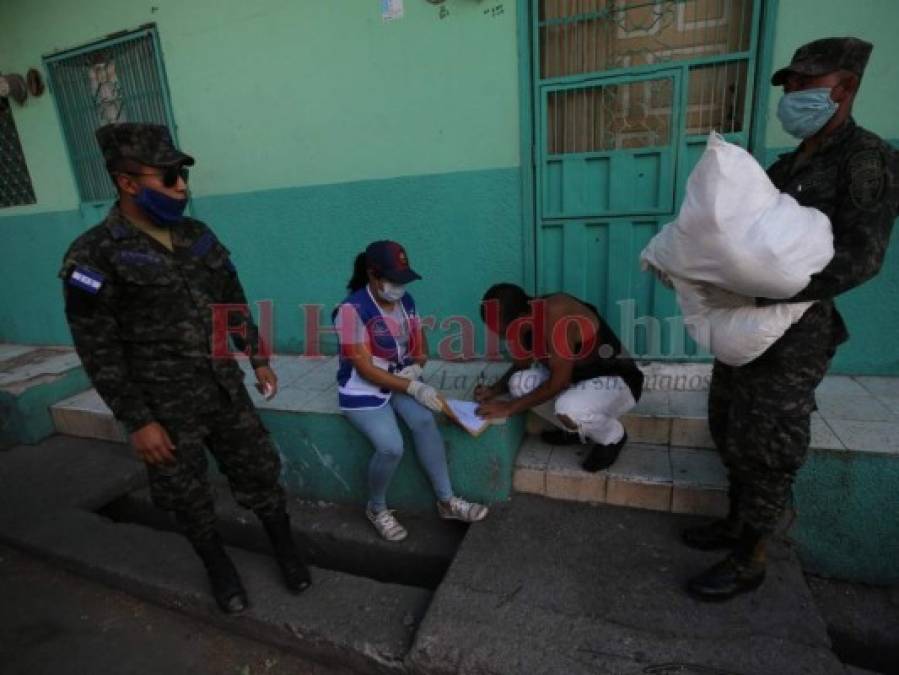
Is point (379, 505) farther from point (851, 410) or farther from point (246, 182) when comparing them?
point (246, 182)

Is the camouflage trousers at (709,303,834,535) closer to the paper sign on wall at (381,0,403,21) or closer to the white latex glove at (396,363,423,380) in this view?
the white latex glove at (396,363,423,380)

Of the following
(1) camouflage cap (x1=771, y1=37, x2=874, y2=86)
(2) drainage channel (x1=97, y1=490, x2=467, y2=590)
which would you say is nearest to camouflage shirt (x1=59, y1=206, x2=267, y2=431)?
(2) drainage channel (x1=97, y1=490, x2=467, y2=590)

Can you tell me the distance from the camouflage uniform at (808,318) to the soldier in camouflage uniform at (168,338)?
6.50 feet

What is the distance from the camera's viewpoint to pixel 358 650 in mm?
2088

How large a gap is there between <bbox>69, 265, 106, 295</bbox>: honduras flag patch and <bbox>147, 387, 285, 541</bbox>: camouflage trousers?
0.52 metres

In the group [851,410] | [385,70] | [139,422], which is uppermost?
[385,70]

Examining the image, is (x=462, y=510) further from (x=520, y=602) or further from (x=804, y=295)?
(x=804, y=295)

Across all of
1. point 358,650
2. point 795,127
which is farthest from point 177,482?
A: point 795,127

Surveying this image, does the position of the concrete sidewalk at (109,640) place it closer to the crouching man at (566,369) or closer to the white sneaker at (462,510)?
the white sneaker at (462,510)

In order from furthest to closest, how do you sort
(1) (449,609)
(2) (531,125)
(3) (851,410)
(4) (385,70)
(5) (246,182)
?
(5) (246,182) → (4) (385,70) → (2) (531,125) → (3) (851,410) → (1) (449,609)

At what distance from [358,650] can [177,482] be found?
1009 millimetres

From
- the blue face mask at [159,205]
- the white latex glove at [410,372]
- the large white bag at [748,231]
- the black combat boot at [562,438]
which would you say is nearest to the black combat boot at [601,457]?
Result: the black combat boot at [562,438]

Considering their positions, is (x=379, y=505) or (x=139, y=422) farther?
(x=379, y=505)

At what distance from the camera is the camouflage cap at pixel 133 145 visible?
1.79 m
